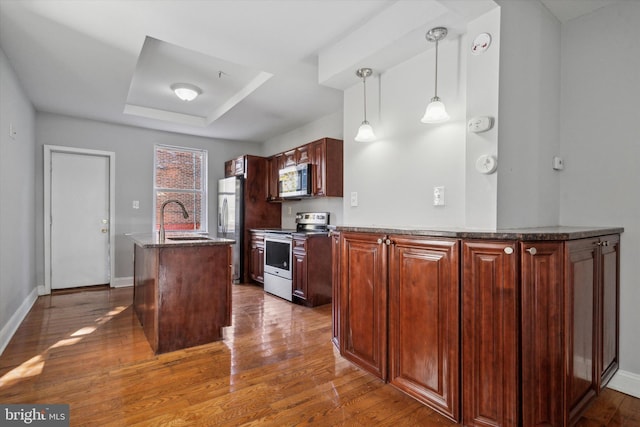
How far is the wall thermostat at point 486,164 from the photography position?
6.09 feet

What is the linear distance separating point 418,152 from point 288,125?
305cm

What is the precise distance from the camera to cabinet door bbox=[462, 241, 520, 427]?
4.81ft

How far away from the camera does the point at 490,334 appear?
1.52 m

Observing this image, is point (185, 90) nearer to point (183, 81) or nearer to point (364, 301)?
point (183, 81)

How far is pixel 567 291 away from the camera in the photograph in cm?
146

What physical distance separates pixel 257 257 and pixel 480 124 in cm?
387

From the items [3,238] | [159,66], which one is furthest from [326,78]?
[3,238]

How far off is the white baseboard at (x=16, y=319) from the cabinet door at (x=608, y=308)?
4.14 m

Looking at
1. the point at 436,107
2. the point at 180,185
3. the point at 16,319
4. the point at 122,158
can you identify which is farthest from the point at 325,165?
the point at 16,319

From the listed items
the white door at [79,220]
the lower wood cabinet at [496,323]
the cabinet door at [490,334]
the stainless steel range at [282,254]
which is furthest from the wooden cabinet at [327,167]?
the white door at [79,220]

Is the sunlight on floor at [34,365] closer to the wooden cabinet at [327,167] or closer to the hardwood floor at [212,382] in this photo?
the hardwood floor at [212,382]

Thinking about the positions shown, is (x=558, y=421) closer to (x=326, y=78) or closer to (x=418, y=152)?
(x=418, y=152)

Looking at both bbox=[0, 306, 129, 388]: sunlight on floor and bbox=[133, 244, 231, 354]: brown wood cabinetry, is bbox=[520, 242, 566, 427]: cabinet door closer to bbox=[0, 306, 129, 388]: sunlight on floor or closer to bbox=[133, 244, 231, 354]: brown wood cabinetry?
bbox=[133, 244, 231, 354]: brown wood cabinetry

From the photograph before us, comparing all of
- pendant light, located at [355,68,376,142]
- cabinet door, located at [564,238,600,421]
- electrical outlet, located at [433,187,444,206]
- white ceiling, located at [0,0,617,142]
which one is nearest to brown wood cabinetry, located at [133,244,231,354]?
pendant light, located at [355,68,376,142]
